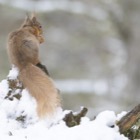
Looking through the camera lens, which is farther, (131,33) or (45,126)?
(131,33)

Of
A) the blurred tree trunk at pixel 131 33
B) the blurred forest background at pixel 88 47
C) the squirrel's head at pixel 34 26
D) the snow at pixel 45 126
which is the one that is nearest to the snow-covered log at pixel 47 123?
the snow at pixel 45 126

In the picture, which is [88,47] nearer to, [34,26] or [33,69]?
[34,26]

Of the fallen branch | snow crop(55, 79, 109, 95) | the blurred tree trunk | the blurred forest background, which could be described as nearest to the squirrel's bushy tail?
the fallen branch

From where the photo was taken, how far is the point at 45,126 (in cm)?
243

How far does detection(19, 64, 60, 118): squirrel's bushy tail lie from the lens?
2572 millimetres

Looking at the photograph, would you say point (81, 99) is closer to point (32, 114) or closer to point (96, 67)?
point (96, 67)

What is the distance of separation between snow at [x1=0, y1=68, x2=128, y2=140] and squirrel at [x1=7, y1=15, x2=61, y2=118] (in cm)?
4

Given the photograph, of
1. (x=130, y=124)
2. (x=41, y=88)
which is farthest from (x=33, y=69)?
(x=130, y=124)

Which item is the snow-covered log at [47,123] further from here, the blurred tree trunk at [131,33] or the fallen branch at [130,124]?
the blurred tree trunk at [131,33]

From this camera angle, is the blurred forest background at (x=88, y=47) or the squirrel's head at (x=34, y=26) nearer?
the squirrel's head at (x=34, y=26)

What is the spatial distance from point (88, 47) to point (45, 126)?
11069mm

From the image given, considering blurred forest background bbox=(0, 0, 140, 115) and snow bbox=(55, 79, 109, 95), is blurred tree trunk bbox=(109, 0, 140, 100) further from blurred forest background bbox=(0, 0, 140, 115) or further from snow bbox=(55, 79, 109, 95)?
snow bbox=(55, 79, 109, 95)

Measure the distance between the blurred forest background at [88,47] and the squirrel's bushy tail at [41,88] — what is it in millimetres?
6600

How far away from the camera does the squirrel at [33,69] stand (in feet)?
8.55
